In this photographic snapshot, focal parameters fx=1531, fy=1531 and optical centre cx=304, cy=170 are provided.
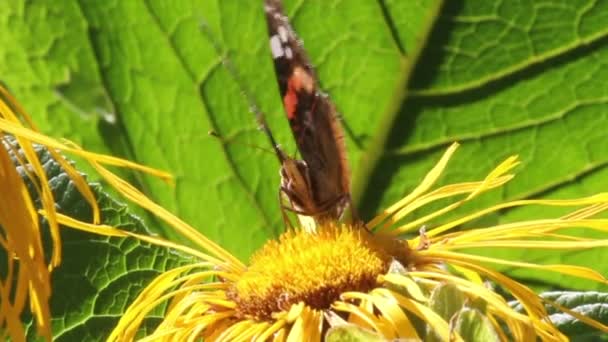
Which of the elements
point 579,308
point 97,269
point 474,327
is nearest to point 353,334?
point 474,327

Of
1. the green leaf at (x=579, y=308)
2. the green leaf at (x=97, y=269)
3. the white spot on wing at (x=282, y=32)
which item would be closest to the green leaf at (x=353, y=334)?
the green leaf at (x=579, y=308)

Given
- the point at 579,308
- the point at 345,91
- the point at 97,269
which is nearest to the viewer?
the point at 579,308

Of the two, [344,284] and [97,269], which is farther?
[97,269]

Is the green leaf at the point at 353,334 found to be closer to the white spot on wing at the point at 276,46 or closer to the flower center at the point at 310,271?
the flower center at the point at 310,271

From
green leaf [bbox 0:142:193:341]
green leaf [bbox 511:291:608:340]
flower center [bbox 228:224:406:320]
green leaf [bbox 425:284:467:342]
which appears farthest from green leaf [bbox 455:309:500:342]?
green leaf [bbox 0:142:193:341]

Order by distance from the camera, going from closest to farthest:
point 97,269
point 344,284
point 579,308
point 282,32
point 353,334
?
1. point 353,334
2. point 344,284
3. point 579,308
4. point 97,269
5. point 282,32

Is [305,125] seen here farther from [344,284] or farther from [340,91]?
[344,284]

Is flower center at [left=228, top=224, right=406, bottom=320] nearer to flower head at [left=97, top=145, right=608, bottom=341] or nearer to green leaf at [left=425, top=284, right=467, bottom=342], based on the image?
flower head at [left=97, top=145, right=608, bottom=341]
